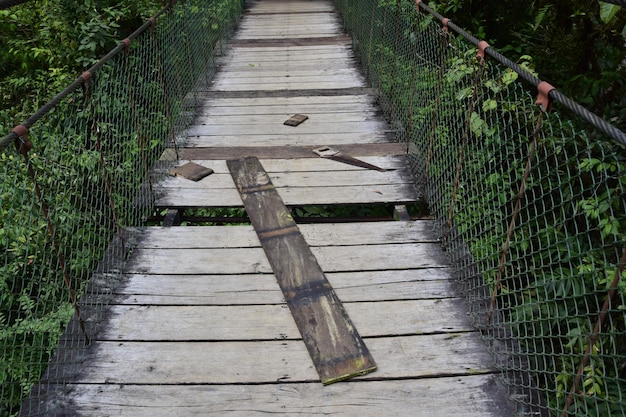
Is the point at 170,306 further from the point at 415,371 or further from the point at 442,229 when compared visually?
the point at 442,229

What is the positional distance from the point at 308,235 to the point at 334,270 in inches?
14.7

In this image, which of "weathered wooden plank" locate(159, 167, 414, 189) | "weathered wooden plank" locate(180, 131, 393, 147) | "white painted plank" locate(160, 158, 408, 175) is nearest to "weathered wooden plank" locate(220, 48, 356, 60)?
"weathered wooden plank" locate(180, 131, 393, 147)

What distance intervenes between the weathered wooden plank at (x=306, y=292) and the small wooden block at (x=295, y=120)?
1.22 meters

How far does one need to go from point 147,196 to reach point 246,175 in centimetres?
74

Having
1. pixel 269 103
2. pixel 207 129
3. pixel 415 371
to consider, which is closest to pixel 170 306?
pixel 415 371

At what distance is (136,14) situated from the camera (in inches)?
240

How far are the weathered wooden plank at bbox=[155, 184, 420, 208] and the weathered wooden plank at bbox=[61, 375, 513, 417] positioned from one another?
1523 mm

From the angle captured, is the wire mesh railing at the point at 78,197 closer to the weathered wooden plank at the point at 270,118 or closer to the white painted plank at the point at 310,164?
the weathered wooden plank at the point at 270,118

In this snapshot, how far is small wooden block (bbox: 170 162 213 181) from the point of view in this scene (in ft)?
12.0

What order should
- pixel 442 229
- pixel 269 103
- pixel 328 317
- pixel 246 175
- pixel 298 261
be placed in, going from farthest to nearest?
pixel 269 103
pixel 246 175
pixel 442 229
pixel 298 261
pixel 328 317

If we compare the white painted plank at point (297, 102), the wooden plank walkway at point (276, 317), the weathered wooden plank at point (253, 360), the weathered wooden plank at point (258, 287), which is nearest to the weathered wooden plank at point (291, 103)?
the white painted plank at point (297, 102)

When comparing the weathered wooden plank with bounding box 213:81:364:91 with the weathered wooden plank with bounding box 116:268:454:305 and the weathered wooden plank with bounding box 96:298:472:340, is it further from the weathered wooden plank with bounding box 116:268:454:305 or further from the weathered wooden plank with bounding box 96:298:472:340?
the weathered wooden plank with bounding box 96:298:472:340

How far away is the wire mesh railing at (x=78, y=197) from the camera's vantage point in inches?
82.8

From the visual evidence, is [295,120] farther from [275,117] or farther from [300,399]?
[300,399]
